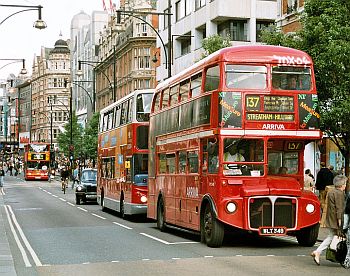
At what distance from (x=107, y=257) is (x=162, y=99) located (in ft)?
26.4

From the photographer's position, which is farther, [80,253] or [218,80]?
[218,80]

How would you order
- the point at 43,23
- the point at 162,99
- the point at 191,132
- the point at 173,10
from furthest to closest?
1. the point at 173,10
2. the point at 43,23
3. the point at 162,99
4. the point at 191,132

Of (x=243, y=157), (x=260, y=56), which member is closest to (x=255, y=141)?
(x=243, y=157)

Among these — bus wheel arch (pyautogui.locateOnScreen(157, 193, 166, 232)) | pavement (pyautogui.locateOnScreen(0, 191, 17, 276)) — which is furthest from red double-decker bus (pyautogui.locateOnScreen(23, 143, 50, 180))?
pavement (pyautogui.locateOnScreen(0, 191, 17, 276))

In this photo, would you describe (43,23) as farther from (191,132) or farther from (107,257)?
(107,257)

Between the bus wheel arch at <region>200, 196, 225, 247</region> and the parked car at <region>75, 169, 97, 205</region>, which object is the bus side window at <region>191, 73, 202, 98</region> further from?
the parked car at <region>75, 169, 97, 205</region>

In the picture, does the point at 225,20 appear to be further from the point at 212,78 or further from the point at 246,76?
the point at 246,76

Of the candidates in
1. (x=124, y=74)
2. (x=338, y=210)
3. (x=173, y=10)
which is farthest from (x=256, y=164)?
(x=124, y=74)

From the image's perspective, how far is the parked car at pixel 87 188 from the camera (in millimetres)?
39688

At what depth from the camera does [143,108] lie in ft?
86.8

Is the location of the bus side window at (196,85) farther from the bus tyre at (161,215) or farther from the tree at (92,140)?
the tree at (92,140)

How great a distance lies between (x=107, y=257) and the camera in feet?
51.4

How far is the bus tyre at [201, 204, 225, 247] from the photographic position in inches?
675

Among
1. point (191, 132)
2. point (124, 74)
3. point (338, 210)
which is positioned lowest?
point (338, 210)
